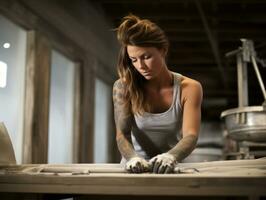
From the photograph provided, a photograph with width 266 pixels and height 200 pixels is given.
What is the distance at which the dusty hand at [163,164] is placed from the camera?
5.32 ft

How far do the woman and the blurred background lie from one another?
153 centimetres

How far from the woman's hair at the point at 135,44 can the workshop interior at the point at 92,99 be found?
367 mm

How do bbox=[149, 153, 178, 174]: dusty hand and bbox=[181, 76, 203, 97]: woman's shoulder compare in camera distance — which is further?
bbox=[181, 76, 203, 97]: woman's shoulder

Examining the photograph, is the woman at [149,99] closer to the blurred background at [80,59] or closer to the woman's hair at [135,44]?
the woman's hair at [135,44]

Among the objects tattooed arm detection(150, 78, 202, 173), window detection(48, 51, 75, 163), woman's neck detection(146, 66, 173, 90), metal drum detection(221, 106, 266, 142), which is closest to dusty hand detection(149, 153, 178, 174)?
tattooed arm detection(150, 78, 202, 173)

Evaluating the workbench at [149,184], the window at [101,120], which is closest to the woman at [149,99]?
the workbench at [149,184]

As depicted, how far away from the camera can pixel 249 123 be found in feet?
13.6

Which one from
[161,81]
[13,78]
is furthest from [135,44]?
[13,78]

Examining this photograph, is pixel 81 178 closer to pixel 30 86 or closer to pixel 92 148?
pixel 30 86

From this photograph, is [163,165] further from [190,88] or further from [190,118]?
Answer: [190,88]

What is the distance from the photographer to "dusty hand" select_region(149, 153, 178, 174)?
5.32 ft

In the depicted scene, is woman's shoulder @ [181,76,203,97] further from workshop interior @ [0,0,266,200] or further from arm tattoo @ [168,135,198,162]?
workshop interior @ [0,0,266,200]

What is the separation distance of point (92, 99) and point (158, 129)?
325 centimetres

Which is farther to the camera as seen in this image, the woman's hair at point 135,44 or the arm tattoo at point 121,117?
the arm tattoo at point 121,117
